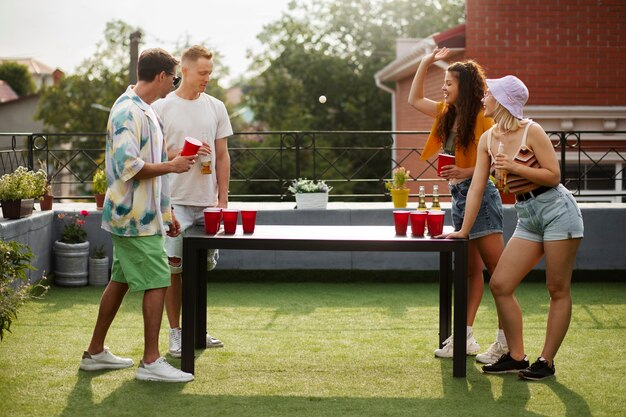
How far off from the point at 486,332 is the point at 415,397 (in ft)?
6.76

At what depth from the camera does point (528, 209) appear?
5.56 meters

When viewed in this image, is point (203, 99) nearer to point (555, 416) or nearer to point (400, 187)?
point (555, 416)

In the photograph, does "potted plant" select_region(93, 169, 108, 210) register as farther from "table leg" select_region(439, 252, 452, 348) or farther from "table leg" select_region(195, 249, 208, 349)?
"table leg" select_region(439, 252, 452, 348)

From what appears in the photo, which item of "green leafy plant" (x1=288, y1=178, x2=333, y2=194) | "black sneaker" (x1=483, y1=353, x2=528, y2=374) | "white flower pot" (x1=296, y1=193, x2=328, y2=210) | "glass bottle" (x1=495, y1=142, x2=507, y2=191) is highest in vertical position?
"glass bottle" (x1=495, y1=142, x2=507, y2=191)

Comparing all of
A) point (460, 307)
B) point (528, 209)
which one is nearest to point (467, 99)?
point (528, 209)

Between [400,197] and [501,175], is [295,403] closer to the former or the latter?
[501,175]

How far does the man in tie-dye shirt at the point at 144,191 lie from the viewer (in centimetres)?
538

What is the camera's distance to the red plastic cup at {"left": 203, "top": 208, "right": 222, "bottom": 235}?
5.70m

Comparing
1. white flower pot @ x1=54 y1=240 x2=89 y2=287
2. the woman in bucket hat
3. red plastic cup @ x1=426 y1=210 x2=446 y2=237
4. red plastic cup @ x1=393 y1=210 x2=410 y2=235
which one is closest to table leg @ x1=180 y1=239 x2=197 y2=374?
red plastic cup @ x1=393 y1=210 x2=410 y2=235

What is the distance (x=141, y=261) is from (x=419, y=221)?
5.32 feet

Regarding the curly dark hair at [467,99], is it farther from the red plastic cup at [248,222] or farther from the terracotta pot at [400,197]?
the terracotta pot at [400,197]

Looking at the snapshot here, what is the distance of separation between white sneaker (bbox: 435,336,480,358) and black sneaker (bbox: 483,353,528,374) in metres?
0.39

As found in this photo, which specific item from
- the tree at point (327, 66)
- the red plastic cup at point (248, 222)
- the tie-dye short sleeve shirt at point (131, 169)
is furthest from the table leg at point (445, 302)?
the tree at point (327, 66)

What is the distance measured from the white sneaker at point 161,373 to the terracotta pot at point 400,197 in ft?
15.3
